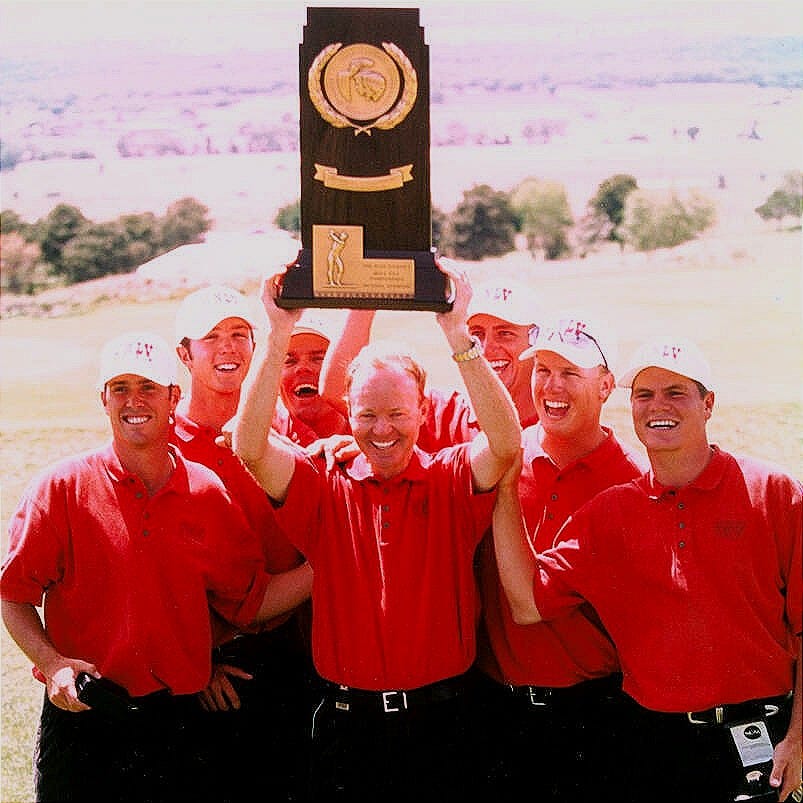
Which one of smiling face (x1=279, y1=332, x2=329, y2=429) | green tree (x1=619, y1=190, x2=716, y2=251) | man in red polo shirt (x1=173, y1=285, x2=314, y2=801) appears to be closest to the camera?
man in red polo shirt (x1=173, y1=285, x2=314, y2=801)

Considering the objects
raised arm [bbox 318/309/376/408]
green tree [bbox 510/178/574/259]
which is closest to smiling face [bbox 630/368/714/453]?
raised arm [bbox 318/309/376/408]

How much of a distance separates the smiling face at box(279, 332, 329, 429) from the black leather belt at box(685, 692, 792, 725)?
1.84 meters

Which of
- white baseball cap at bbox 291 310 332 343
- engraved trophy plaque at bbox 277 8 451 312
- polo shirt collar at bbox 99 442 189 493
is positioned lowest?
polo shirt collar at bbox 99 442 189 493

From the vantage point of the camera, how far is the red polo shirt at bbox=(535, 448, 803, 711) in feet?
12.3

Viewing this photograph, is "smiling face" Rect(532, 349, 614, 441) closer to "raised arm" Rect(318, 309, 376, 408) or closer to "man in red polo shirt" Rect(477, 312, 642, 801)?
"man in red polo shirt" Rect(477, 312, 642, 801)

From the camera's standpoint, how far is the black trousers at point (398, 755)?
3.86 metres

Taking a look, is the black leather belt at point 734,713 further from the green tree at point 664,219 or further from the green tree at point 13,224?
the green tree at point 13,224

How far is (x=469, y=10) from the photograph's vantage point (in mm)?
25688

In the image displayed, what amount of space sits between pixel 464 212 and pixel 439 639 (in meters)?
19.9

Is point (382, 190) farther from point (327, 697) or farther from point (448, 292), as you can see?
point (327, 697)

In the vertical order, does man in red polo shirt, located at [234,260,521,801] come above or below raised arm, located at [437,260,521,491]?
below

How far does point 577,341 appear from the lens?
416 centimetres

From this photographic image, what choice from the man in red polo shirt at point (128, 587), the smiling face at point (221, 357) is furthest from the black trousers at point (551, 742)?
the smiling face at point (221, 357)

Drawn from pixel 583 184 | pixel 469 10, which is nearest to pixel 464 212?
pixel 583 184
